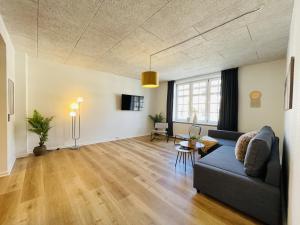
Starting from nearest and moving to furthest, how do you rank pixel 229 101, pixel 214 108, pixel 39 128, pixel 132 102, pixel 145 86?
pixel 145 86
pixel 39 128
pixel 229 101
pixel 214 108
pixel 132 102

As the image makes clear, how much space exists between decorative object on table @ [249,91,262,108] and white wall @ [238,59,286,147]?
0.07m

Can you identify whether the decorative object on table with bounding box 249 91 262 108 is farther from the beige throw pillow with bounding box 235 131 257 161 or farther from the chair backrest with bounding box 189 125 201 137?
the beige throw pillow with bounding box 235 131 257 161

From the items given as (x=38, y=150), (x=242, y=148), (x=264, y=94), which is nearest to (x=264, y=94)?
(x=264, y=94)

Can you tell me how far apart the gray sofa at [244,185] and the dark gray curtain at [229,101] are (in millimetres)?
2382

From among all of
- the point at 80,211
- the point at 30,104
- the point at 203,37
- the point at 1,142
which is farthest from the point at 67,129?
the point at 203,37

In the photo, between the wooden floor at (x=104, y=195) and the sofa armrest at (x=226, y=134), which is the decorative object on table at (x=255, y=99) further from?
the wooden floor at (x=104, y=195)


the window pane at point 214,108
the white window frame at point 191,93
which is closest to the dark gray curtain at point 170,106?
the white window frame at point 191,93

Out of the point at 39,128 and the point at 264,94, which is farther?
the point at 264,94

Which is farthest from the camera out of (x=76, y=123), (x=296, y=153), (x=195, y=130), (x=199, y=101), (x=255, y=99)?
(x=199, y=101)

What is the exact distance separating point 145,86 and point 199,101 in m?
2.93

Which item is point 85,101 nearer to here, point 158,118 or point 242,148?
point 158,118

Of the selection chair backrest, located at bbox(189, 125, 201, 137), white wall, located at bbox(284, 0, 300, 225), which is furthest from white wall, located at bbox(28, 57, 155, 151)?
white wall, located at bbox(284, 0, 300, 225)

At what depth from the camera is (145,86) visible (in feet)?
10.5

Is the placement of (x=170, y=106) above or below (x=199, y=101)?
below
